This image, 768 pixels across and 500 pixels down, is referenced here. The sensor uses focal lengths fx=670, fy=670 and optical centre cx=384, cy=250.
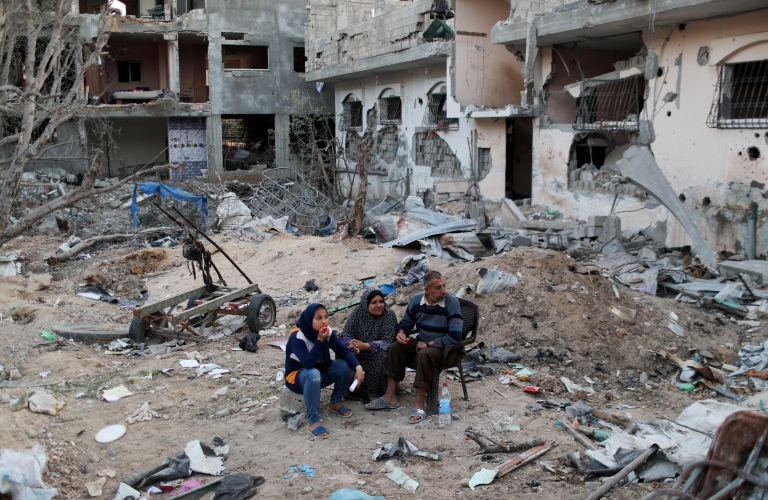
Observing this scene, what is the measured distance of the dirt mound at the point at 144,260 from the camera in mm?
13031

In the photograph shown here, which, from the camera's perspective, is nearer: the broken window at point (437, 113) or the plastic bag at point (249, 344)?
the plastic bag at point (249, 344)

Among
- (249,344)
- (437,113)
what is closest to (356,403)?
(249,344)

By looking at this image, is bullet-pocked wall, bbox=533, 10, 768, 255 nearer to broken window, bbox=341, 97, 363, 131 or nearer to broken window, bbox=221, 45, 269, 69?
broken window, bbox=341, 97, 363, 131

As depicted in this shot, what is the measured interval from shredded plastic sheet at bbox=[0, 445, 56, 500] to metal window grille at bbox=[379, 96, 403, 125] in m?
17.0

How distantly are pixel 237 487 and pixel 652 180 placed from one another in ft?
31.9

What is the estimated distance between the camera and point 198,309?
7.99m

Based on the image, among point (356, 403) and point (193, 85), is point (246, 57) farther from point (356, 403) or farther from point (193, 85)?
point (356, 403)

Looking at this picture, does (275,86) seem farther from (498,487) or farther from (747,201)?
(498,487)

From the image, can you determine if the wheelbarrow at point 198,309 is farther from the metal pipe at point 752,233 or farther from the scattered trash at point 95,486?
the metal pipe at point 752,233

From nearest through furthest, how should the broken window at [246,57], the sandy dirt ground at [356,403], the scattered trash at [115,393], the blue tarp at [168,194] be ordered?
the sandy dirt ground at [356,403], the scattered trash at [115,393], the blue tarp at [168,194], the broken window at [246,57]

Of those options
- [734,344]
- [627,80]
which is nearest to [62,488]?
[734,344]

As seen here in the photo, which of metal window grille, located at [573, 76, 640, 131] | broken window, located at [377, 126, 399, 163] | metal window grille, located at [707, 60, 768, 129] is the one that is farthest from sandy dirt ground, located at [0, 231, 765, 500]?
broken window, located at [377, 126, 399, 163]

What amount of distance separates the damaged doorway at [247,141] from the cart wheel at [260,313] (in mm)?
18693

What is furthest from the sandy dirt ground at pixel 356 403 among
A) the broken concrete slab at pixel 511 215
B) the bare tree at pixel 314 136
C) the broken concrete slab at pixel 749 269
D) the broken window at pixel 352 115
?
the broken window at pixel 352 115
